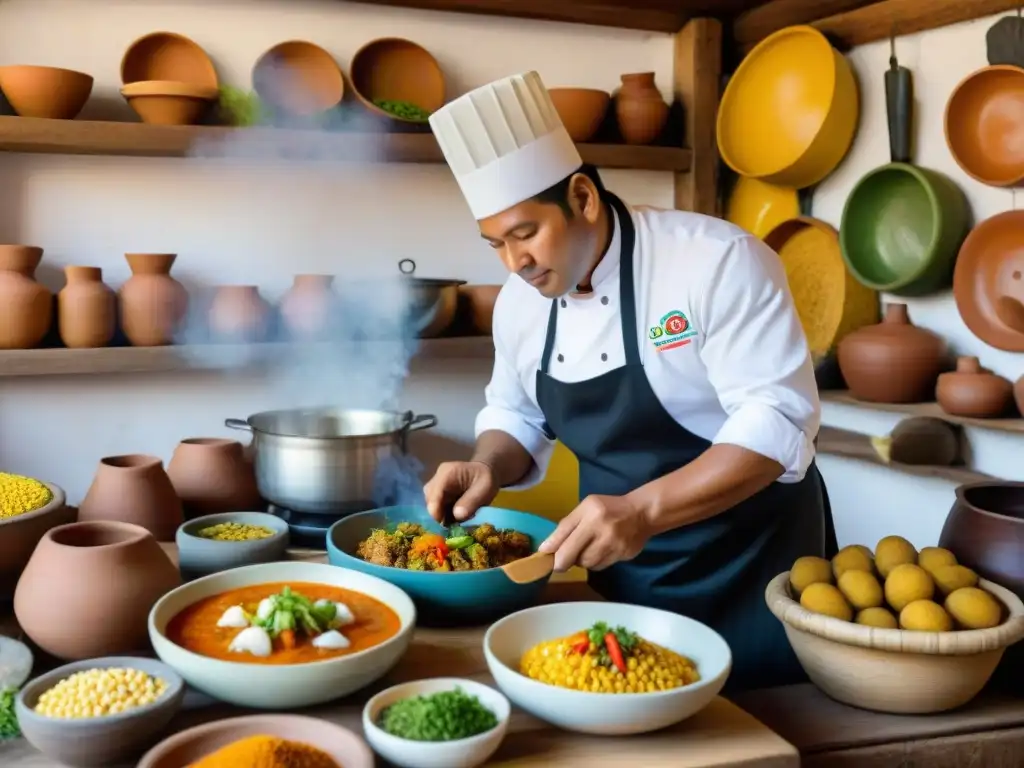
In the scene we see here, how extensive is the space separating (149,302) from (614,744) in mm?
2441

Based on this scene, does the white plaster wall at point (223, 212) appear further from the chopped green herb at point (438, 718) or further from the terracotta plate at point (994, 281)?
the chopped green herb at point (438, 718)

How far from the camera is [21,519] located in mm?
1685

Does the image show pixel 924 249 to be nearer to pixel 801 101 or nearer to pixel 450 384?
pixel 801 101

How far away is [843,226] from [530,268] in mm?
2040

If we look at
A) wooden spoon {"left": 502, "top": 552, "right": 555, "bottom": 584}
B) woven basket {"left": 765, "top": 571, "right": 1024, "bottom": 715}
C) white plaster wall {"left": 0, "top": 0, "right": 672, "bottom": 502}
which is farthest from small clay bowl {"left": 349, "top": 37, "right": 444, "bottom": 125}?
woven basket {"left": 765, "top": 571, "right": 1024, "bottom": 715}

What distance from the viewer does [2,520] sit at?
65.7 inches

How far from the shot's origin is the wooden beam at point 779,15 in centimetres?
358

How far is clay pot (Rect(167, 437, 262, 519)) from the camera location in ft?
7.84

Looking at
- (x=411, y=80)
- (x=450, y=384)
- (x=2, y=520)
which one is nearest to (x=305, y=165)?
(x=411, y=80)

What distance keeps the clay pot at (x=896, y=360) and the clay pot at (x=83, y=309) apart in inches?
101

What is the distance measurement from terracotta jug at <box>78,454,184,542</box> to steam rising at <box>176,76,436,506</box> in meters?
1.10

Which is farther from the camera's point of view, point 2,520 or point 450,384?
point 450,384

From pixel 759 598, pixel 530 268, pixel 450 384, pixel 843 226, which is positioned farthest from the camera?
pixel 450 384

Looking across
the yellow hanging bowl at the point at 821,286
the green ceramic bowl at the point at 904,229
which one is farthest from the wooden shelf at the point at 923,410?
the green ceramic bowl at the point at 904,229
